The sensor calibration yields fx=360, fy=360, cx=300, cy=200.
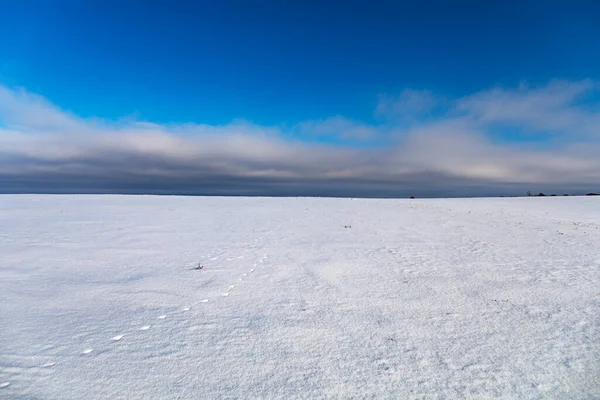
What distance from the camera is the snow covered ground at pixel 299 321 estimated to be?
381 centimetres

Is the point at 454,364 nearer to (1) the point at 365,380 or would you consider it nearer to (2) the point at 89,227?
(1) the point at 365,380

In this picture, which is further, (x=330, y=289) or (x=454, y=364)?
(x=330, y=289)

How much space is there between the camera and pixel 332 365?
4.15 meters

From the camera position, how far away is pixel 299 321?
5445 millimetres

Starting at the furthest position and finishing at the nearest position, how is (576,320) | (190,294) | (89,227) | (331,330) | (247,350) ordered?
(89,227) → (190,294) → (576,320) → (331,330) → (247,350)

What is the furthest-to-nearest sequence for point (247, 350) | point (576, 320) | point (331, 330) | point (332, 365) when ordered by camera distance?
point (576, 320), point (331, 330), point (247, 350), point (332, 365)

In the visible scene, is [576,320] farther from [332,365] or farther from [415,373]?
[332,365]

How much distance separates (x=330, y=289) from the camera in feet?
23.1

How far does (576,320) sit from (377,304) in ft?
9.67

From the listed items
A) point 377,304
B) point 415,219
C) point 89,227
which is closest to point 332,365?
point 377,304

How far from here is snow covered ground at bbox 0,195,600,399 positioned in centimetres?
381

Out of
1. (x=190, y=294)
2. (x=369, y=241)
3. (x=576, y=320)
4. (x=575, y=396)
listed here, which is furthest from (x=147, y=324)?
(x=369, y=241)

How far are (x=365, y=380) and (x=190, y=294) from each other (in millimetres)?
3982

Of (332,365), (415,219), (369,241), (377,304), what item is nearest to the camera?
(332,365)
